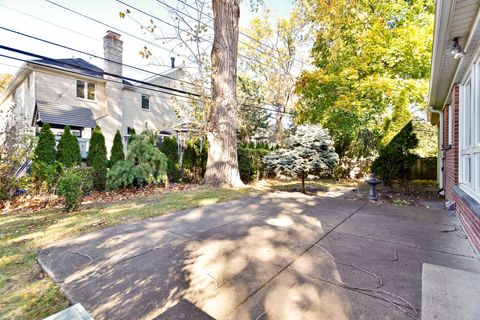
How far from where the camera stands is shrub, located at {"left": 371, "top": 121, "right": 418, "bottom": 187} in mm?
7195

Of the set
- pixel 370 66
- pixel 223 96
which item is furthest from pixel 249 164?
pixel 370 66

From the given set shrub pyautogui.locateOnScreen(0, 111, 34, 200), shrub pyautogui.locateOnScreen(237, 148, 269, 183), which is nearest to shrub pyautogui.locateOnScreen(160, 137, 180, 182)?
shrub pyautogui.locateOnScreen(237, 148, 269, 183)

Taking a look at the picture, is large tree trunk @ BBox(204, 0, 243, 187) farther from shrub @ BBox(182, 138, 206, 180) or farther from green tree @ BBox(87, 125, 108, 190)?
green tree @ BBox(87, 125, 108, 190)

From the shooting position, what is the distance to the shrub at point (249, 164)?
10625 mm

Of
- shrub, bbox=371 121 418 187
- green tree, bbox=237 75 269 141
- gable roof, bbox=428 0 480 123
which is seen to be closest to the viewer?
gable roof, bbox=428 0 480 123

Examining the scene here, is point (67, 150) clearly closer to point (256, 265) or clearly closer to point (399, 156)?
point (256, 265)

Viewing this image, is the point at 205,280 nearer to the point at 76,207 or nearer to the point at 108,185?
the point at 76,207

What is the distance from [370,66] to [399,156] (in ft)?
15.2

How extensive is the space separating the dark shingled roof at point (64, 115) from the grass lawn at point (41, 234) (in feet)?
30.0

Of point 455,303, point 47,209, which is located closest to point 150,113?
point 47,209

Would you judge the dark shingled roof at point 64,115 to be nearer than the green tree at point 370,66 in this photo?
No

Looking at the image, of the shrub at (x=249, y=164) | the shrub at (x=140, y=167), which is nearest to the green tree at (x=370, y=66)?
the shrub at (x=249, y=164)

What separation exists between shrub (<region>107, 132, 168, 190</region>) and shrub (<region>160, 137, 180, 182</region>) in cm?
109

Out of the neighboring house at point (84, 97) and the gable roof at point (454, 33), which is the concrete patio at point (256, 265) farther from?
the neighboring house at point (84, 97)
